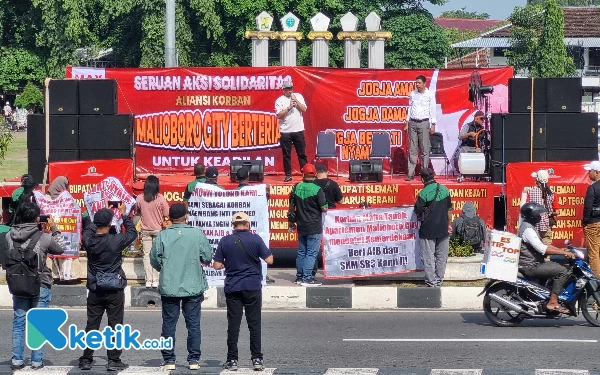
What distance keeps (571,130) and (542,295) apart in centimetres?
567

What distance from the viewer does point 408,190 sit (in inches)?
683

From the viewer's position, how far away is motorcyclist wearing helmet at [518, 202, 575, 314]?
12.3m

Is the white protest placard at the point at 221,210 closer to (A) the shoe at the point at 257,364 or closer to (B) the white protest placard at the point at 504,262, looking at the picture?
(B) the white protest placard at the point at 504,262

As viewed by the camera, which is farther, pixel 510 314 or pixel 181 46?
pixel 181 46

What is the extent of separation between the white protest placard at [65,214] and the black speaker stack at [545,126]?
663cm

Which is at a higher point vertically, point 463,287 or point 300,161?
point 300,161

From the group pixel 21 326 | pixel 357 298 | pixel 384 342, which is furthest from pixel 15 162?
pixel 21 326

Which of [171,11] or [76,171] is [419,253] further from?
[171,11]

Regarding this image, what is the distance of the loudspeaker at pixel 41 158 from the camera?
58.8 feet

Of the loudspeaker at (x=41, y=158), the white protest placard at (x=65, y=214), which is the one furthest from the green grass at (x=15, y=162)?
the white protest placard at (x=65, y=214)

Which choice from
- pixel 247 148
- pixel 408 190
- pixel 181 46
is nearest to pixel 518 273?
pixel 408 190

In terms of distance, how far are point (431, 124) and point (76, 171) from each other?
5846 millimetres

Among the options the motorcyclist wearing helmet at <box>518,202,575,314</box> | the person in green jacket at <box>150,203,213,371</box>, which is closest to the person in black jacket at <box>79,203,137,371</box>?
the person in green jacket at <box>150,203,213,371</box>

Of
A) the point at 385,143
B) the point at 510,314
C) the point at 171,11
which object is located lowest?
the point at 510,314
